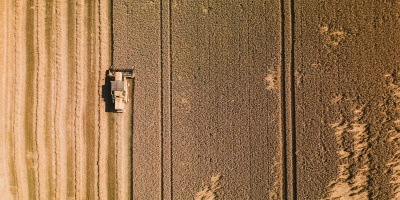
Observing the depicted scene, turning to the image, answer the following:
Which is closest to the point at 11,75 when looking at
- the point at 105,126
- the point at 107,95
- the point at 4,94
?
A: the point at 4,94

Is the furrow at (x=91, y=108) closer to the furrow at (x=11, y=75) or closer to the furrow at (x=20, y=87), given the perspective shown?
A: the furrow at (x=20, y=87)

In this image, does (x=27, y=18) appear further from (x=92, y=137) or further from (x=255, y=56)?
(x=255, y=56)

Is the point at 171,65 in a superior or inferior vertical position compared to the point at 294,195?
superior

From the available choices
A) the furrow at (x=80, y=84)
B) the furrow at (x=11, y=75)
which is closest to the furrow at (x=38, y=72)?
the furrow at (x=11, y=75)

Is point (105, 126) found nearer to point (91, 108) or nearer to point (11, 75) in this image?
point (91, 108)

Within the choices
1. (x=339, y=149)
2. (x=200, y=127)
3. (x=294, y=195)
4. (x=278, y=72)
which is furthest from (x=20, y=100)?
(x=339, y=149)
